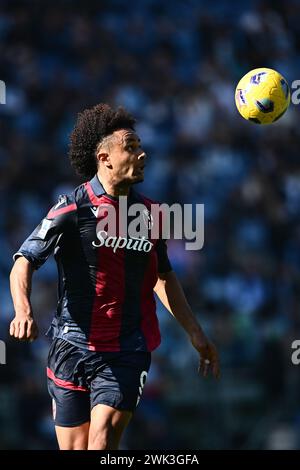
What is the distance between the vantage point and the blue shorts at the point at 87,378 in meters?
5.78

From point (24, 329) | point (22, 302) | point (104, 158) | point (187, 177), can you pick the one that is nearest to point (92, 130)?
point (104, 158)

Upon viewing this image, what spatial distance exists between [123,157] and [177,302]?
1.01 meters

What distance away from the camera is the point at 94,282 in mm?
5895

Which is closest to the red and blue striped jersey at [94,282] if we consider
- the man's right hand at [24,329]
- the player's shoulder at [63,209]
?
the player's shoulder at [63,209]

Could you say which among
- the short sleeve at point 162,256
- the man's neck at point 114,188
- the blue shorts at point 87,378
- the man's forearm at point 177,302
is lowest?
the blue shorts at point 87,378

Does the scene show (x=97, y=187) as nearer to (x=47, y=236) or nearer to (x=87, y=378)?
(x=47, y=236)

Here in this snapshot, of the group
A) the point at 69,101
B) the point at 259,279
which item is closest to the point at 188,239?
the point at 259,279

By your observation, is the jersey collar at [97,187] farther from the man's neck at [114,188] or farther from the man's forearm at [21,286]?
the man's forearm at [21,286]

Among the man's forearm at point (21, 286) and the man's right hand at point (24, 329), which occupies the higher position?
the man's forearm at point (21, 286)

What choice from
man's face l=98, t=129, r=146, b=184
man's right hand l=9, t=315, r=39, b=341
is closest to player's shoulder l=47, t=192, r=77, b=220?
man's face l=98, t=129, r=146, b=184

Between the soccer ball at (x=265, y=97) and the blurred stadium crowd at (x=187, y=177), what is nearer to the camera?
the soccer ball at (x=265, y=97)

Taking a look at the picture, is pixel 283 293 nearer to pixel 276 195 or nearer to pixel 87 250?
pixel 276 195

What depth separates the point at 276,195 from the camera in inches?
493

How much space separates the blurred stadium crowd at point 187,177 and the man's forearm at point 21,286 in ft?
16.4
